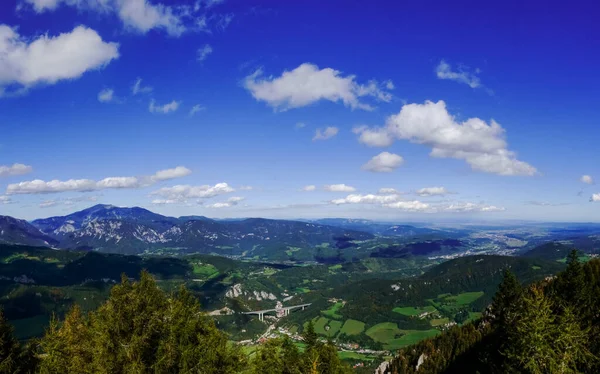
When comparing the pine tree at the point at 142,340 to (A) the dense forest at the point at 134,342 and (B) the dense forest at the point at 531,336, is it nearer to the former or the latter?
(A) the dense forest at the point at 134,342

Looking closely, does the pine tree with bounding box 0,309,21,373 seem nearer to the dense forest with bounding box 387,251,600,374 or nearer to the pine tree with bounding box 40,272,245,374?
the pine tree with bounding box 40,272,245,374

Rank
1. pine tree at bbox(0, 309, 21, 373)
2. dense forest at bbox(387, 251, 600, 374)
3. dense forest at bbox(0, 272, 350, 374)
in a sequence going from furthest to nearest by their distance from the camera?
pine tree at bbox(0, 309, 21, 373) < dense forest at bbox(0, 272, 350, 374) < dense forest at bbox(387, 251, 600, 374)

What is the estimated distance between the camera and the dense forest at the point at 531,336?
23.2m

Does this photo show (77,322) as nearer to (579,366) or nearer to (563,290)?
(579,366)

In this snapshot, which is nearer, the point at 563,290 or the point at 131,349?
the point at 131,349

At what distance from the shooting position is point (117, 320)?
25.2 metres

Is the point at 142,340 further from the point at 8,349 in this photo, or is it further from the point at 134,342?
the point at 8,349

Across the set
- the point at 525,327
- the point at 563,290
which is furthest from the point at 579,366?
the point at 563,290

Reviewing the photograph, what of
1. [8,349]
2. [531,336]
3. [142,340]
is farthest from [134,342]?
[531,336]

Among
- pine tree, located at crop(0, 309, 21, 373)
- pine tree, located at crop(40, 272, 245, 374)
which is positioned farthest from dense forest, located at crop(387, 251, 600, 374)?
pine tree, located at crop(0, 309, 21, 373)

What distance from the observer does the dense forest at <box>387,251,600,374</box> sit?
23.2m

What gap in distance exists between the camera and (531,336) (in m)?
23.1

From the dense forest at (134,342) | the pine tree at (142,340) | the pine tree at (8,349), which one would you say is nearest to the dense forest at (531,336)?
the dense forest at (134,342)

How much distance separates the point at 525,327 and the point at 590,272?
65.0 metres
